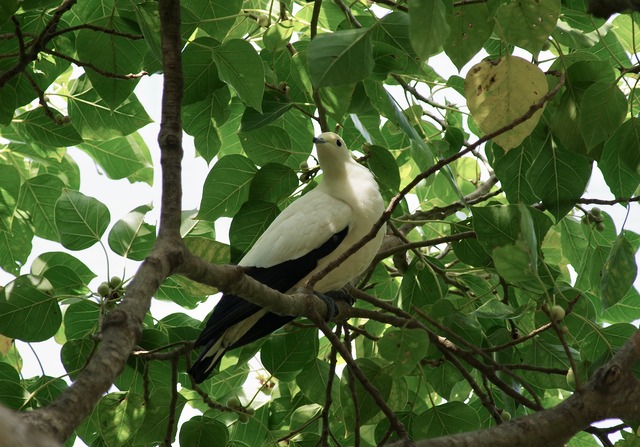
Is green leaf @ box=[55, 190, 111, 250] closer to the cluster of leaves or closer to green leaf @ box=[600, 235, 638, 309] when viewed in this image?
the cluster of leaves

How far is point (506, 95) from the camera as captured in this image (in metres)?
2.82

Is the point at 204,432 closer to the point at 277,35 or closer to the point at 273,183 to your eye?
the point at 273,183

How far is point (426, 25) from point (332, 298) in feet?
5.71

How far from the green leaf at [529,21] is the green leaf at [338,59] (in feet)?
1.95

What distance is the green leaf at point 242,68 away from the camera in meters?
2.89

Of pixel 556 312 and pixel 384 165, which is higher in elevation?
pixel 384 165

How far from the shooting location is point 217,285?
246 centimetres

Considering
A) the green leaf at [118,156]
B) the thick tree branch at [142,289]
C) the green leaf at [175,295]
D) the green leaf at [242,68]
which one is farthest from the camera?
the green leaf at [118,156]

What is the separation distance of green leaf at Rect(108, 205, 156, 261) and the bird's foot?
0.79 metres

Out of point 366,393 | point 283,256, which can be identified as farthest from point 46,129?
point 366,393

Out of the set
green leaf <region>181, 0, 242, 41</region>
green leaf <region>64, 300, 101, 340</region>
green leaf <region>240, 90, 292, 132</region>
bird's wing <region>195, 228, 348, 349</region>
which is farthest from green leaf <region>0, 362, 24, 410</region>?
green leaf <region>181, 0, 242, 41</region>

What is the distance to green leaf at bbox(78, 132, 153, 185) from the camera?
4422mm

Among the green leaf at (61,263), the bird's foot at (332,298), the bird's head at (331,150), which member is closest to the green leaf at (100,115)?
the green leaf at (61,263)

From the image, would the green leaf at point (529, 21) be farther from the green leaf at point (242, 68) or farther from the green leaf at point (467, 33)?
the green leaf at point (242, 68)
